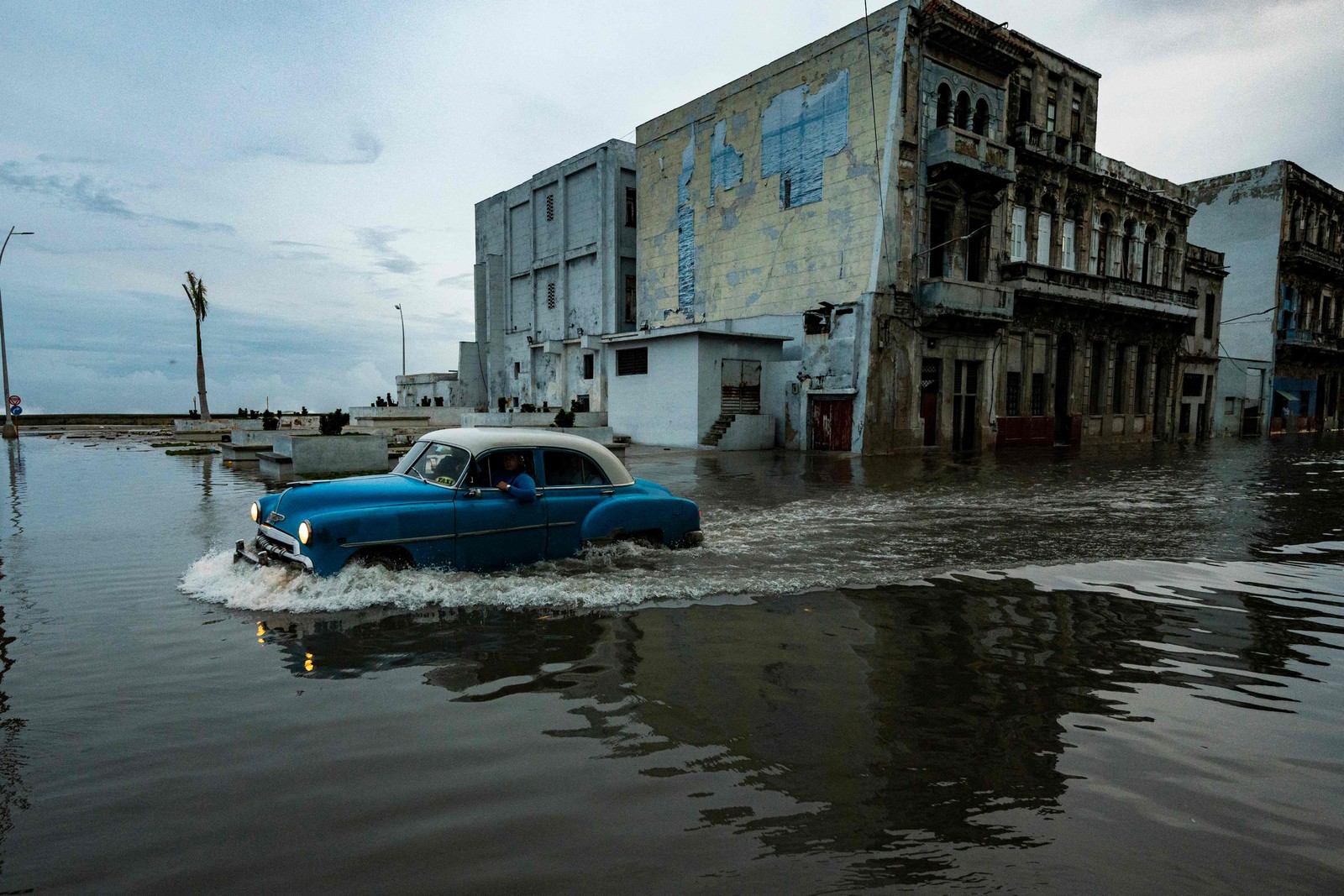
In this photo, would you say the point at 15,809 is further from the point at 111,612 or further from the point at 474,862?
the point at 111,612

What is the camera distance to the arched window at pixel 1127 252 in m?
33.2

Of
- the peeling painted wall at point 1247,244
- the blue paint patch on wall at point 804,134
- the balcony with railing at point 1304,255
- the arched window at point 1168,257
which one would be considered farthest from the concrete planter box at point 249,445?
the balcony with railing at point 1304,255

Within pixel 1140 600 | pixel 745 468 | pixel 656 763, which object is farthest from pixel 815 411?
pixel 656 763

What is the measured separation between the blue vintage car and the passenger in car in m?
0.01

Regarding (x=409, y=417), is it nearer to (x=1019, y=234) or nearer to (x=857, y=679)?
(x=1019, y=234)

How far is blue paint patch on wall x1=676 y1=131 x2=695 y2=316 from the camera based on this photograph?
30.7 meters

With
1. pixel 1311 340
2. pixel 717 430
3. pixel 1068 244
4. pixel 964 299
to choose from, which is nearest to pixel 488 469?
pixel 717 430

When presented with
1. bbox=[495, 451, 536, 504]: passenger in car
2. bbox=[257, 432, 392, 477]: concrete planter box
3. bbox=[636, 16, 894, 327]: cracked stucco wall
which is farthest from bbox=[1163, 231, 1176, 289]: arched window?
bbox=[495, 451, 536, 504]: passenger in car

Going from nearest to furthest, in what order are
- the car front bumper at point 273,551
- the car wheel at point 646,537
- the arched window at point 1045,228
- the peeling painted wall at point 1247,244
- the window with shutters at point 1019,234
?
1. the car front bumper at point 273,551
2. the car wheel at point 646,537
3. the window with shutters at point 1019,234
4. the arched window at point 1045,228
5. the peeling painted wall at point 1247,244

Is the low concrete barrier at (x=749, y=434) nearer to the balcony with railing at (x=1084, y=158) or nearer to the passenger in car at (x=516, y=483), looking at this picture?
the balcony with railing at (x=1084, y=158)

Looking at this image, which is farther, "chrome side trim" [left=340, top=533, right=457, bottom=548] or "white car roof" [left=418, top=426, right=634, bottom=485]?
"white car roof" [left=418, top=426, right=634, bottom=485]

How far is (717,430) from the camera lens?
81.1 ft

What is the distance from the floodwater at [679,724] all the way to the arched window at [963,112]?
21.8m

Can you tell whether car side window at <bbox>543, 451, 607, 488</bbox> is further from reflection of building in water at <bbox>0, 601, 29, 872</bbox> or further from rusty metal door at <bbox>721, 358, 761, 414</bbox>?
rusty metal door at <bbox>721, 358, 761, 414</bbox>
